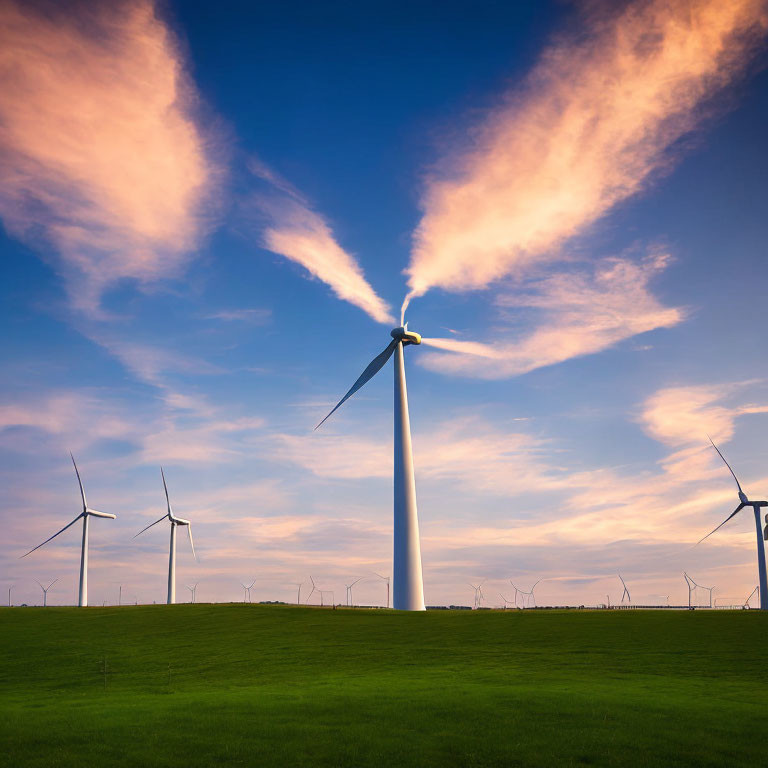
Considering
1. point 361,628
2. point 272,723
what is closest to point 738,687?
point 272,723

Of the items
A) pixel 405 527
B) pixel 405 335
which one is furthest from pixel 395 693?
pixel 405 335

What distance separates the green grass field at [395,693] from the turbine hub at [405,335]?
38718 millimetres

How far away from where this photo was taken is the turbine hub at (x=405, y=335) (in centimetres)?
9819

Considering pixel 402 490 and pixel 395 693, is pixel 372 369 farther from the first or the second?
pixel 395 693

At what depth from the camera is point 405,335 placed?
98688 millimetres

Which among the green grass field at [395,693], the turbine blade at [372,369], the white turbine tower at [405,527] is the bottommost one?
the green grass field at [395,693]

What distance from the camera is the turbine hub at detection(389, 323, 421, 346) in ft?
322

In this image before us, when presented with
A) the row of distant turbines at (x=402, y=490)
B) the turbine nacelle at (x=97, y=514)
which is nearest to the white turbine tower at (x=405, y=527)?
the row of distant turbines at (x=402, y=490)

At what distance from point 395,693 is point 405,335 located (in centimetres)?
6816

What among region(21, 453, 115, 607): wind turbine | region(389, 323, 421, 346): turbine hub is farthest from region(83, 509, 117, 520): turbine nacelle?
region(389, 323, 421, 346): turbine hub

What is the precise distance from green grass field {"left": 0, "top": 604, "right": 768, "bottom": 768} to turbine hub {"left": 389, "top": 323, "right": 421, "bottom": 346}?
3872 centimetres

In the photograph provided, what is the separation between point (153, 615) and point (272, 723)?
6943cm

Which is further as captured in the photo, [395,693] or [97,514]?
[97,514]

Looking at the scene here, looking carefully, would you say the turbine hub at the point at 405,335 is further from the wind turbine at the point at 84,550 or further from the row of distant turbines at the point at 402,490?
the wind turbine at the point at 84,550
